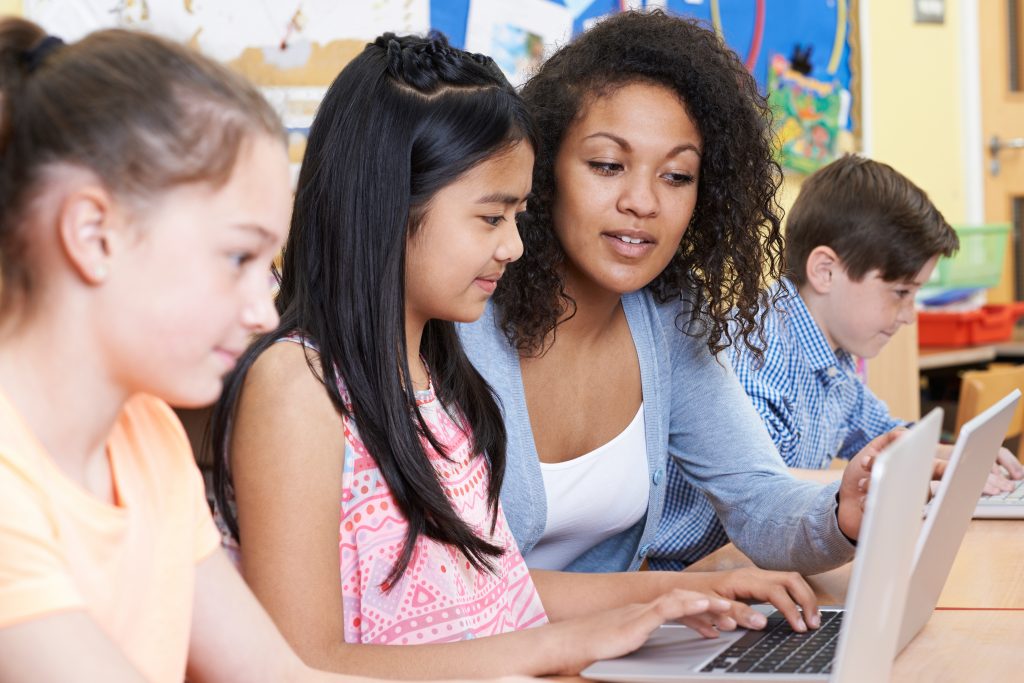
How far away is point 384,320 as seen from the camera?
109 cm

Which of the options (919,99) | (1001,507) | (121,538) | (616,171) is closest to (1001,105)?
(919,99)

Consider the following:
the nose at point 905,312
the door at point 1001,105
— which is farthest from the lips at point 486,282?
the door at point 1001,105

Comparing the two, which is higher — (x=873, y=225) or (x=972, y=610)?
(x=873, y=225)

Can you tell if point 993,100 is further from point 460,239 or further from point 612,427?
point 460,239

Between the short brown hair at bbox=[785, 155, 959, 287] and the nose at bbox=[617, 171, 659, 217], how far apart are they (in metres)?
0.81

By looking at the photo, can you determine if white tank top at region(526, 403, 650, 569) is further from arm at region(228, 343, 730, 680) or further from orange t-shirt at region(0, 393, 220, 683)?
orange t-shirt at region(0, 393, 220, 683)

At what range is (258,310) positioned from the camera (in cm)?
69

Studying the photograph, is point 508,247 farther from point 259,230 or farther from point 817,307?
point 817,307

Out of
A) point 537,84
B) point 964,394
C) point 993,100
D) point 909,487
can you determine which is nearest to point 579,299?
point 537,84

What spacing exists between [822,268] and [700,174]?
740mm

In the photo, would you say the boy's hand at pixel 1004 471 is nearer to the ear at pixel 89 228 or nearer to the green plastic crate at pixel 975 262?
the ear at pixel 89 228

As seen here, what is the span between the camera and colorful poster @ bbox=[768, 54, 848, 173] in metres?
3.28

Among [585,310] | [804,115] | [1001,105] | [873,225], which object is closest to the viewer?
[585,310]

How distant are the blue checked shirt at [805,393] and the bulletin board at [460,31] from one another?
0.42 meters
